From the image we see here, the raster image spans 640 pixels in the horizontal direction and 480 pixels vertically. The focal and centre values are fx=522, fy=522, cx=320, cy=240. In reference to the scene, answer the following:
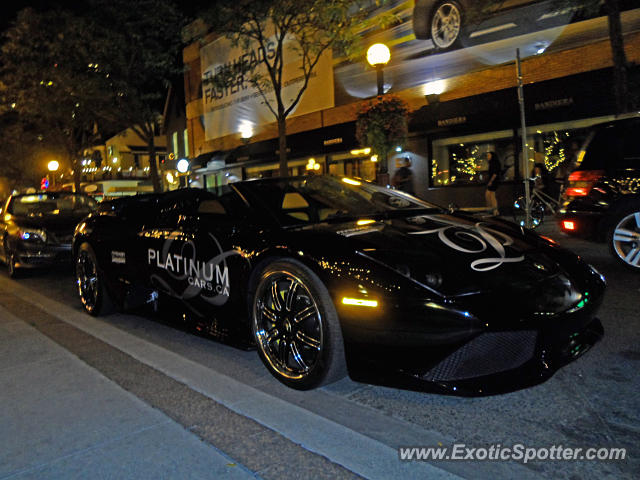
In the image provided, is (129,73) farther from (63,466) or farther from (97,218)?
(63,466)

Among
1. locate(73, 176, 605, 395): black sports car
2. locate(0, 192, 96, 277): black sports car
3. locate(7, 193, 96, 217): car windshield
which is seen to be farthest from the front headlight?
locate(73, 176, 605, 395): black sports car

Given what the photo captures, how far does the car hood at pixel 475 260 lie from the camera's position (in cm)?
254

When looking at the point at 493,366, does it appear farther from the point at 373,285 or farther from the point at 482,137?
the point at 482,137

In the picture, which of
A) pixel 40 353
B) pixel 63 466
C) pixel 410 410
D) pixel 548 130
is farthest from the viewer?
pixel 548 130

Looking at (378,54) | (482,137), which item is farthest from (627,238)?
(482,137)

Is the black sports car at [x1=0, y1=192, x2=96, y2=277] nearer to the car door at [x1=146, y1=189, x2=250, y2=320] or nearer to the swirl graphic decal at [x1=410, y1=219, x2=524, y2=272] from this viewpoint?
the car door at [x1=146, y1=189, x2=250, y2=320]

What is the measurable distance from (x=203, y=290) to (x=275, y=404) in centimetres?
119

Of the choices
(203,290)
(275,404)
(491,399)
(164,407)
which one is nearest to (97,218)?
(203,290)

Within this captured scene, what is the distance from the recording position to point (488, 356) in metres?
2.44

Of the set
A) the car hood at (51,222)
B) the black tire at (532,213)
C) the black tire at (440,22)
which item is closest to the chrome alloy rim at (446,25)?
the black tire at (440,22)

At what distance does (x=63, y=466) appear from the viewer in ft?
7.66

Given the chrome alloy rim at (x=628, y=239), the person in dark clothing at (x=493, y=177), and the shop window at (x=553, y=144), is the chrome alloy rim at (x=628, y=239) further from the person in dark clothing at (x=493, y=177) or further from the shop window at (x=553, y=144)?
the shop window at (x=553, y=144)

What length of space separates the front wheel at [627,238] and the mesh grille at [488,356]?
13.1 feet

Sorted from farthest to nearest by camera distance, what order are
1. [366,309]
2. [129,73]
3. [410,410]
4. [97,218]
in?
[129,73] → [97,218] → [410,410] → [366,309]
